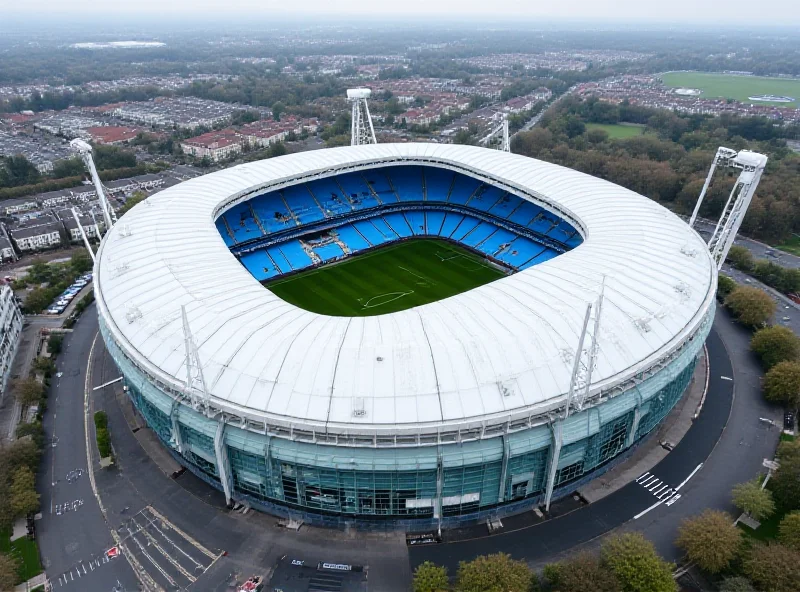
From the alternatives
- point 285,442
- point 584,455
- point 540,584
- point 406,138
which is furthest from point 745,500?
point 406,138

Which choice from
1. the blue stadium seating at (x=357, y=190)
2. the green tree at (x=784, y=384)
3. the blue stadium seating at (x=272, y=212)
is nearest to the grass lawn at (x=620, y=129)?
the blue stadium seating at (x=357, y=190)

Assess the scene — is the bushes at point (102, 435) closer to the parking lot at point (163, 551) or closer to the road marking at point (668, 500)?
the parking lot at point (163, 551)

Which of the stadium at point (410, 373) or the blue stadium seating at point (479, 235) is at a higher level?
the stadium at point (410, 373)

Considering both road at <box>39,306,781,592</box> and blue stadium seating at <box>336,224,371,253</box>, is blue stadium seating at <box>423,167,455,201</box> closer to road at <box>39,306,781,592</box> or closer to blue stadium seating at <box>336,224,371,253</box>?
blue stadium seating at <box>336,224,371,253</box>

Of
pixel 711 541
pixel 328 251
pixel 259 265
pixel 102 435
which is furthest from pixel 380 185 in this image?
pixel 711 541

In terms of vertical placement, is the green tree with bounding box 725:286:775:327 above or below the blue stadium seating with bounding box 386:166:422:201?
below

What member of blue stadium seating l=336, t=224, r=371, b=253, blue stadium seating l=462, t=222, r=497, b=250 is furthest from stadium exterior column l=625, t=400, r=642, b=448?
blue stadium seating l=336, t=224, r=371, b=253

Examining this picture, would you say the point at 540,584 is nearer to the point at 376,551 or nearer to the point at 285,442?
the point at 376,551
